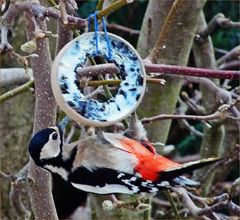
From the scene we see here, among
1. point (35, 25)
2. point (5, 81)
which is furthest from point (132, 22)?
point (35, 25)

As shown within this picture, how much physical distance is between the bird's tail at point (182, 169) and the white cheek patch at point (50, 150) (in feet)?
0.64

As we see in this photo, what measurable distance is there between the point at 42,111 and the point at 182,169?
1.12ft

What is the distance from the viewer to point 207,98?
7.45ft

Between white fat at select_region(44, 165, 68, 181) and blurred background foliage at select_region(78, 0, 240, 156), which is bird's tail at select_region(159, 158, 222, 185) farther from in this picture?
blurred background foliage at select_region(78, 0, 240, 156)

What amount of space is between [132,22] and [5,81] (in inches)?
58.7

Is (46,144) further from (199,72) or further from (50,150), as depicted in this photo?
(199,72)

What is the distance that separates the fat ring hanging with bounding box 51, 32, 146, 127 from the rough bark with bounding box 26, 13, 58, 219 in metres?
0.11

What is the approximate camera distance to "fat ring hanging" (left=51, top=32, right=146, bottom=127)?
3.11 feet

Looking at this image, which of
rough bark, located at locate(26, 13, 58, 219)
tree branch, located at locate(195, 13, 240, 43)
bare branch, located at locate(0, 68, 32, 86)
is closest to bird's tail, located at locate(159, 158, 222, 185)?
rough bark, located at locate(26, 13, 58, 219)

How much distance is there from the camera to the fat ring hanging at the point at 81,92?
95 cm

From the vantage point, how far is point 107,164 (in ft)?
3.43

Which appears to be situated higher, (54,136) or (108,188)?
(54,136)

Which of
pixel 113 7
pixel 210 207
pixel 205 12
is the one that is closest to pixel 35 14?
pixel 113 7

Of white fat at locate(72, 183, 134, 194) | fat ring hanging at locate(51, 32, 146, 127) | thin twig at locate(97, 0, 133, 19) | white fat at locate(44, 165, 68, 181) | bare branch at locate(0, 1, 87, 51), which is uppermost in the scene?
thin twig at locate(97, 0, 133, 19)
